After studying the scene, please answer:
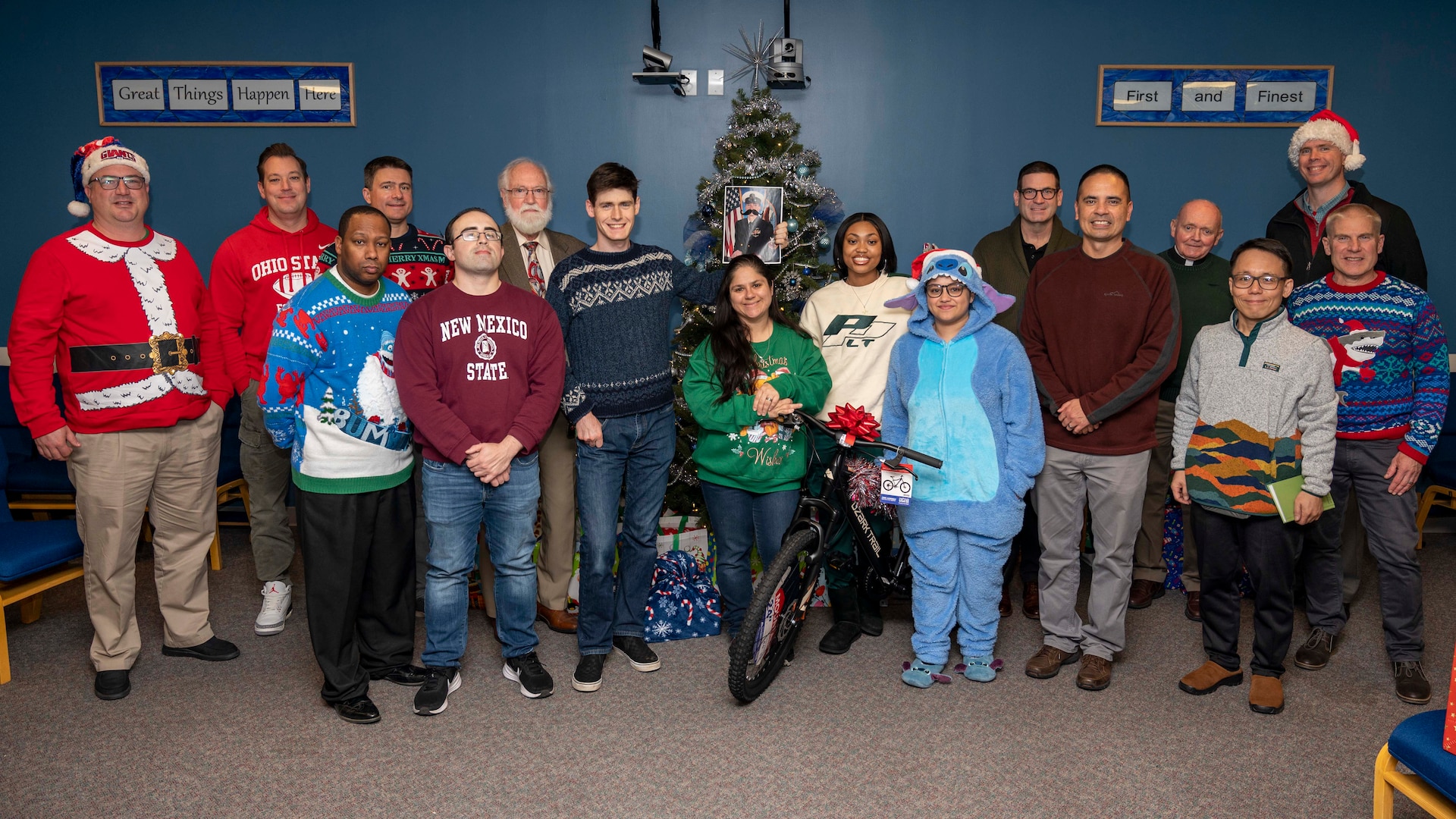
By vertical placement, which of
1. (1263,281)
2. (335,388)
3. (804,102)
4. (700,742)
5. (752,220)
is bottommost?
(700,742)

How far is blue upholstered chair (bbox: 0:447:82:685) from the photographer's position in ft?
10.0

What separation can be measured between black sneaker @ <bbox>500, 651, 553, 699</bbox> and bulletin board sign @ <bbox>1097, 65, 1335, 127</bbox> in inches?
151

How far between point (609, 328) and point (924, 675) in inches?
62.7

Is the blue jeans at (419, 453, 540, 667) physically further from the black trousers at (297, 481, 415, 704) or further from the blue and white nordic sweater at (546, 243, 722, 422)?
the blue and white nordic sweater at (546, 243, 722, 422)

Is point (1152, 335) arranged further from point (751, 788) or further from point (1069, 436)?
point (751, 788)

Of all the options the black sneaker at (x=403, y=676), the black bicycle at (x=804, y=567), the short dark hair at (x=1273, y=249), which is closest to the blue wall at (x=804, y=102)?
the short dark hair at (x=1273, y=249)

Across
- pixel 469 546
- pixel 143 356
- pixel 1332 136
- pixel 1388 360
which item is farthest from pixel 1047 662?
pixel 143 356

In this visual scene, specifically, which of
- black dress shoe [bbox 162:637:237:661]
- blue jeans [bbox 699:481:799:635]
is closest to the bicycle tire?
blue jeans [bbox 699:481:799:635]

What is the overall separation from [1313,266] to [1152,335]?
1.31 m

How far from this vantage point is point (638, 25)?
4.58 meters

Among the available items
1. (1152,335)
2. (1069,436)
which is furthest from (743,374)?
(1152,335)

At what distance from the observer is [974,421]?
9.64 feet

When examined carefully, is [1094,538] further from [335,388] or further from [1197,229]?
[335,388]

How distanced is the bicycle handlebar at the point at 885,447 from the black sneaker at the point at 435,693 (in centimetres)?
144
